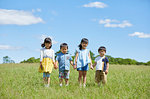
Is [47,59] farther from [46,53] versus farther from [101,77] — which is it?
[101,77]

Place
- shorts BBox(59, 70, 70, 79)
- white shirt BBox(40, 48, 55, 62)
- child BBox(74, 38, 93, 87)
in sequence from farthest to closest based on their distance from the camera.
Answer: shorts BBox(59, 70, 70, 79), white shirt BBox(40, 48, 55, 62), child BBox(74, 38, 93, 87)

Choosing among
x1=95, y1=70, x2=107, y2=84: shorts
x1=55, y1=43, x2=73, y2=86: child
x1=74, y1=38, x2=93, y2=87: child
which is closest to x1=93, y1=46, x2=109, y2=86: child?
x1=95, y1=70, x2=107, y2=84: shorts

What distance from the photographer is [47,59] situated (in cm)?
754

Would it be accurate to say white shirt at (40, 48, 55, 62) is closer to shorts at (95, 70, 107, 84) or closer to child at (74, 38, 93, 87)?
child at (74, 38, 93, 87)

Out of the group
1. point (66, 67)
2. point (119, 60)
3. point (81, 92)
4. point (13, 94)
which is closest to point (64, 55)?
point (66, 67)

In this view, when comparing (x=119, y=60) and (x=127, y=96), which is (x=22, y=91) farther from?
(x=119, y=60)

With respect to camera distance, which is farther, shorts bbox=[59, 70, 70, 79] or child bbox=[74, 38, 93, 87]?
shorts bbox=[59, 70, 70, 79]

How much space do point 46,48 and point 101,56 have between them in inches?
87.0

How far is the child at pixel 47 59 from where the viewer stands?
7.48 metres

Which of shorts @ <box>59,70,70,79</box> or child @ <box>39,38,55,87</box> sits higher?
child @ <box>39,38,55,87</box>

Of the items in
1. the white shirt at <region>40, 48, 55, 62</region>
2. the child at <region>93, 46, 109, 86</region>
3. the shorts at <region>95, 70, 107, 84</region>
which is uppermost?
the white shirt at <region>40, 48, 55, 62</region>

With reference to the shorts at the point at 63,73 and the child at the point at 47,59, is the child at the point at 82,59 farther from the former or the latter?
the child at the point at 47,59

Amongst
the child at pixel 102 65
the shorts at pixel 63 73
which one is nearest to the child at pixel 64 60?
the shorts at pixel 63 73

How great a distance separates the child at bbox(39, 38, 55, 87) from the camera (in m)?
7.48
